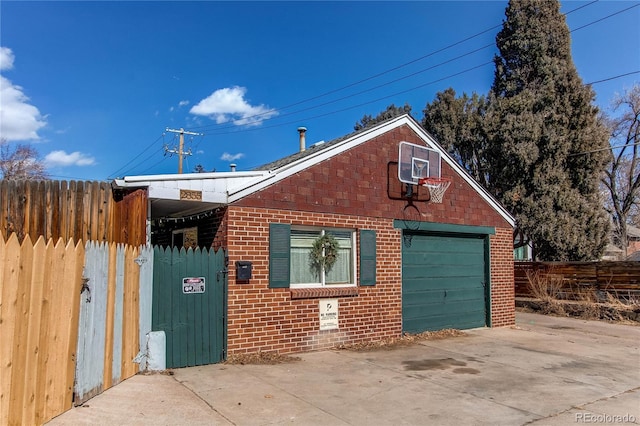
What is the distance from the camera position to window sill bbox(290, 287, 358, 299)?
27.7 ft

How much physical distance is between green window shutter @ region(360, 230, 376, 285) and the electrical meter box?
2.60 meters

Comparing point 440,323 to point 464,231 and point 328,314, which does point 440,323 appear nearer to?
point 464,231

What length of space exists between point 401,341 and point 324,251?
2683mm

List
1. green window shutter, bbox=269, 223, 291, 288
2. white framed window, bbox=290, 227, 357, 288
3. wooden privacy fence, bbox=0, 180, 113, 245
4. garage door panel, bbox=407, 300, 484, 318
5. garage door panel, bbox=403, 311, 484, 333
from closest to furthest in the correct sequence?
wooden privacy fence, bbox=0, 180, 113, 245, green window shutter, bbox=269, 223, 291, 288, white framed window, bbox=290, 227, 357, 288, garage door panel, bbox=403, 311, 484, 333, garage door panel, bbox=407, 300, 484, 318

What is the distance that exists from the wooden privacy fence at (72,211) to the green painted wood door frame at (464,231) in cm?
546

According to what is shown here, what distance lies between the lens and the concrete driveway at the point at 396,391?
505 cm

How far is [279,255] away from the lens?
8.23m

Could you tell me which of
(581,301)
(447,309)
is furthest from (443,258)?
(581,301)

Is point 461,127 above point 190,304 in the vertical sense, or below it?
above

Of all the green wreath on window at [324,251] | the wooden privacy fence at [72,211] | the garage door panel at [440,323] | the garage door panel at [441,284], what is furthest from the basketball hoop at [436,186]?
the wooden privacy fence at [72,211]

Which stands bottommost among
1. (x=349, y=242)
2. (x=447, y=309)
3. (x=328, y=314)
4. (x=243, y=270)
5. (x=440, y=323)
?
(x=440, y=323)

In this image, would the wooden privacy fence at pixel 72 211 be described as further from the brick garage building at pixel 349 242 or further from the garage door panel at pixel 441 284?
the garage door panel at pixel 441 284

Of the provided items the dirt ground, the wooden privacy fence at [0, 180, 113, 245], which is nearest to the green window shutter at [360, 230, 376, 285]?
the wooden privacy fence at [0, 180, 113, 245]

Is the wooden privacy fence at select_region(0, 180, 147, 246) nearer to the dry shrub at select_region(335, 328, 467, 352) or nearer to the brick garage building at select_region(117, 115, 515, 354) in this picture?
the brick garage building at select_region(117, 115, 515, 354)
